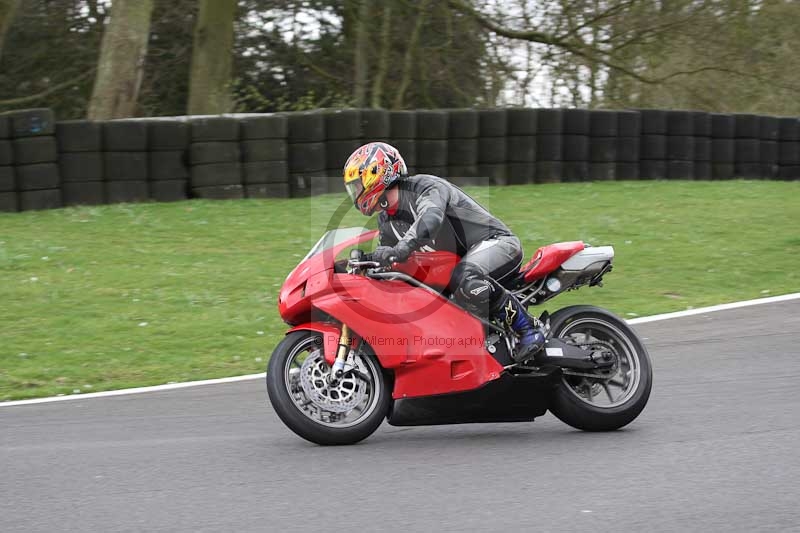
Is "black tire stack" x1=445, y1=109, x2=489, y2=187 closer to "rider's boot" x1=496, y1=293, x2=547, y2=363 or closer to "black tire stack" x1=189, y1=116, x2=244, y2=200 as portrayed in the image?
"black tire stack" x1=189, y1=116, x2=244, y2=200

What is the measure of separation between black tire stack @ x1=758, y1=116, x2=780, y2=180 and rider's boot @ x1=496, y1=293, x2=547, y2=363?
13.5 metres

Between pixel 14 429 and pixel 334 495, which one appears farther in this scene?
pixel 14 429

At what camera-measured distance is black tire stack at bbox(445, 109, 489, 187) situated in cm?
1541

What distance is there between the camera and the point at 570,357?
18.5 ft

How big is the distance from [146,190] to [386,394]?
30.5 feet

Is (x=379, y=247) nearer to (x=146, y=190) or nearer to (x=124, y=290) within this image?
(x=124, y=290)

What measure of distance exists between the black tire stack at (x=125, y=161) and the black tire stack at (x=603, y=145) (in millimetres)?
7256

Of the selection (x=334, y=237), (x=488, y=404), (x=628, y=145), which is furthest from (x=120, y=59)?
(x=488, y=404)

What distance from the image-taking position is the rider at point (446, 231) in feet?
17.8

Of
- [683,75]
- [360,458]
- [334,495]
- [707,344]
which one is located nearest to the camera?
[334,495]

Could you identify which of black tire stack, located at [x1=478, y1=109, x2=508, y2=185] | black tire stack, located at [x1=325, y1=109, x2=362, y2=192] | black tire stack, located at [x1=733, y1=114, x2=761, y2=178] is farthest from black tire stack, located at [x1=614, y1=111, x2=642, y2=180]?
black tire stack, located at [x1=325, y1=109, x2=362, y2=192]

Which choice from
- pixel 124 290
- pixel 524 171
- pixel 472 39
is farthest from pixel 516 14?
pixel 124 290

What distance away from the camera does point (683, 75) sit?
20.8 m

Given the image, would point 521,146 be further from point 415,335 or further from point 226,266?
point 415,335
